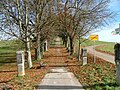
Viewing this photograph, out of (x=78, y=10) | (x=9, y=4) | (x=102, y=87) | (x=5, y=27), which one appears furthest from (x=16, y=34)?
(x=102, y=87)

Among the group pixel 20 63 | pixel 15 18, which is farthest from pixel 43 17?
pixel 20 63

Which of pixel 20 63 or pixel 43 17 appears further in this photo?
pixel 43 17

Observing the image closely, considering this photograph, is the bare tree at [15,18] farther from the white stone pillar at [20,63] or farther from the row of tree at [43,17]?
the white stone pillar at [20,63]

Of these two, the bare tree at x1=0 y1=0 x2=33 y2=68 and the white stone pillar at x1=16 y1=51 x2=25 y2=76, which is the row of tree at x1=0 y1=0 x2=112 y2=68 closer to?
the bare tree at x1=0 y1=0 x2=33 y2=68

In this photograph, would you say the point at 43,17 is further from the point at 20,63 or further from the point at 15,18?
the point at 20,63

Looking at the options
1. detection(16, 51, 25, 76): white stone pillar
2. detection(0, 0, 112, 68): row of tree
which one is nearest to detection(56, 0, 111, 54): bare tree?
detection(0, 0, 112, 68): row of tree

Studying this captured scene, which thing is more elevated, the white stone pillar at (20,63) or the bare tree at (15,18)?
the bare tree at (15,18)

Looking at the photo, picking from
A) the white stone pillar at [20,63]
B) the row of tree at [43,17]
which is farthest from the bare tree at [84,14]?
the white stone pillar at [20,63]

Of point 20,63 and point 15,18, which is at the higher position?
point 15,18

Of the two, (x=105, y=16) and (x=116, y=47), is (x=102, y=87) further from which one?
(x=105, y=16)

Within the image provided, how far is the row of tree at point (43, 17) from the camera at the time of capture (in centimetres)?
1964

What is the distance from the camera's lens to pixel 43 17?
22.5 m

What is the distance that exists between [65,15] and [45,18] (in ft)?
23.2

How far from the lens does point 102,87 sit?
10.0 m
